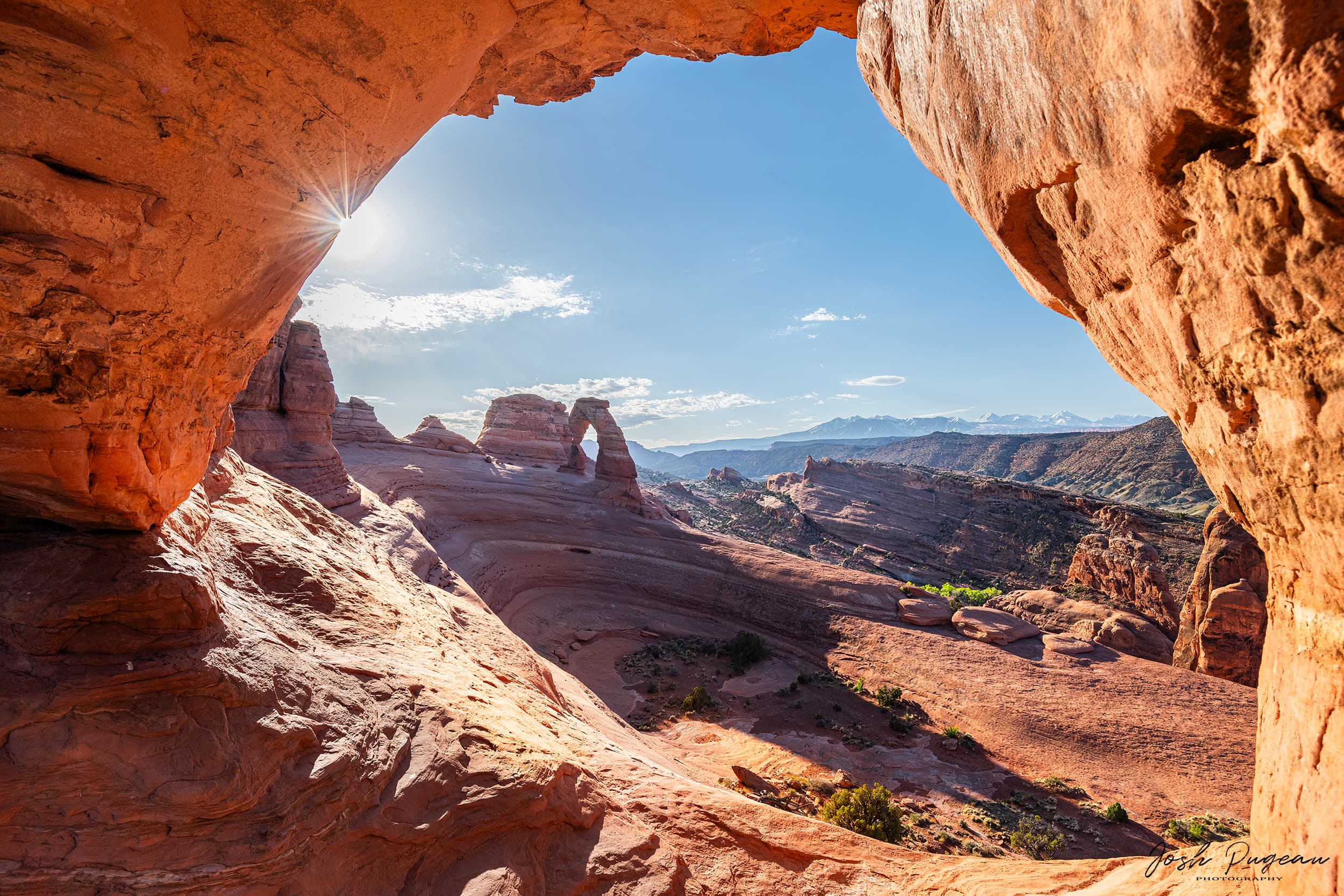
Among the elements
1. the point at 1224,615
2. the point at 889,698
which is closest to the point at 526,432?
the point at 889,698

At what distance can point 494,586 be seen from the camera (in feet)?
73.6

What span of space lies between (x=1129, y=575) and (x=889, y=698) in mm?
19337

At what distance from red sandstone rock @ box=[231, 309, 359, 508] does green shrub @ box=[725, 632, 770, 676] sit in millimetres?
15700

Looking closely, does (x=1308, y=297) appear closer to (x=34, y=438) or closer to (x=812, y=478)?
(x=34, y=438)

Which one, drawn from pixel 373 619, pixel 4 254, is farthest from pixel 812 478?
pixel 4 254

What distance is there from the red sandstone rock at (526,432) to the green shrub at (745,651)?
21.5 metres

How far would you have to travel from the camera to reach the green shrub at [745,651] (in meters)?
20.8

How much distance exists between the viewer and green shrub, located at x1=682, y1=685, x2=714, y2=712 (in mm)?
16734

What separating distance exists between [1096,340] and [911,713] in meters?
17.4

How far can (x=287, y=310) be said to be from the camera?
520cm

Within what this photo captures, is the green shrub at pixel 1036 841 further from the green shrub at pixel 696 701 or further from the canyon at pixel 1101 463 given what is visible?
the canyon at pixel 1101 463

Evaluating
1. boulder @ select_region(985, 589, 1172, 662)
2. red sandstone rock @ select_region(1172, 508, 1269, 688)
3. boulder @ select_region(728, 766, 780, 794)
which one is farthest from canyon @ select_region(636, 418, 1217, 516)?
boulder @ select_region(728, 766, 780, 794)

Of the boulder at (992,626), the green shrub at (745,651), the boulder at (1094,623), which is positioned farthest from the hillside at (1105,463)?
the green shrub at (745,651)

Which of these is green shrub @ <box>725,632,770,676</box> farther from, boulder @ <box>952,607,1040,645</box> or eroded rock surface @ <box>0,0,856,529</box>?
eroded rock surface @ <box>0,0,856,529</box>
